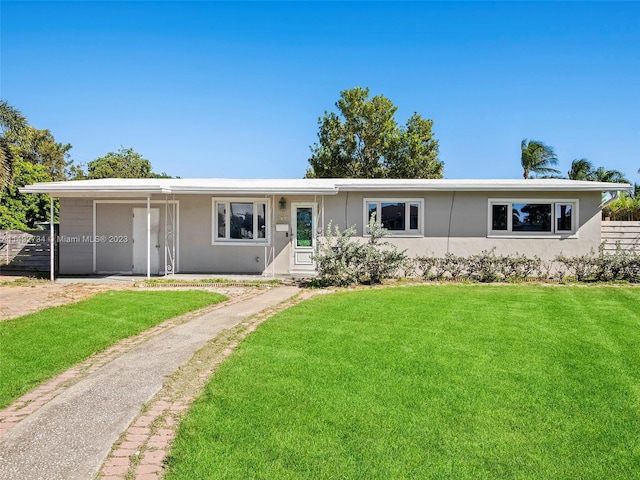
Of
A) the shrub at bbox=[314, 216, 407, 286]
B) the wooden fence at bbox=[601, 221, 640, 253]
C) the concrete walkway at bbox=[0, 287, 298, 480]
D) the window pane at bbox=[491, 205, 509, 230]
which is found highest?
the window pane at bbox=[491, 205, 509, 230]

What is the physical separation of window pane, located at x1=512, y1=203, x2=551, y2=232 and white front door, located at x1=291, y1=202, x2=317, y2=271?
21.0 ft

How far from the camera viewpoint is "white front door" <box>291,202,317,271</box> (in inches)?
573

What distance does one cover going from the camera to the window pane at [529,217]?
46.2ft

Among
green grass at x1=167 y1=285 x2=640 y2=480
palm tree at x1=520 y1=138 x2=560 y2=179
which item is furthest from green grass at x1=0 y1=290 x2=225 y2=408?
palm tree at x1=520 y1=138 x2=560 y2=179

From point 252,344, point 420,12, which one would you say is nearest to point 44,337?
point 252,344

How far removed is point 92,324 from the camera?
24.7ft

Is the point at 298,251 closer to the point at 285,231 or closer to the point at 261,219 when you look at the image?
the point at 285,231

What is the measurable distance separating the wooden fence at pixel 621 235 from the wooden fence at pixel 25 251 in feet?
59.6

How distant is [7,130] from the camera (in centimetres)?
1822

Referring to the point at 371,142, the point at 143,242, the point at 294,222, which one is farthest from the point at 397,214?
the point at 371,142

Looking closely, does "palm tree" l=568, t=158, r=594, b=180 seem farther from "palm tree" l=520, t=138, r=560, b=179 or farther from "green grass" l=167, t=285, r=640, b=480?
"green grass" l=167, t=285, r=640, b=480

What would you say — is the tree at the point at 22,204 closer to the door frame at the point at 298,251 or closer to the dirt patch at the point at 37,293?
the dirt patch at the point at 37,293

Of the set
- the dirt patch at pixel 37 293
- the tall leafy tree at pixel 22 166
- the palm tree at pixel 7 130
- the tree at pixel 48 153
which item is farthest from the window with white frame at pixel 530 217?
the tree at pixel 48 153

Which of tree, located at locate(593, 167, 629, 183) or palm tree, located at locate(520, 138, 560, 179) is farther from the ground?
palm tree, located at locate(520, 138, 560, 179)
